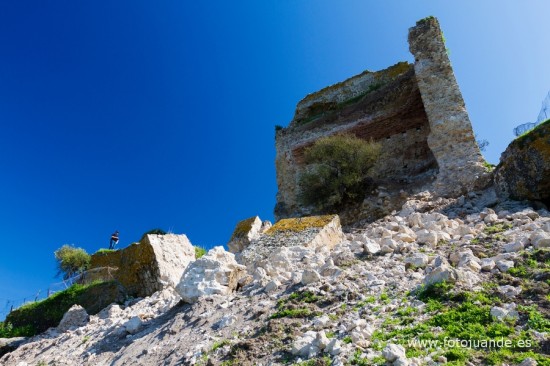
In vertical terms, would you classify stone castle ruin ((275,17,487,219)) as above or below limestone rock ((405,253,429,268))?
above

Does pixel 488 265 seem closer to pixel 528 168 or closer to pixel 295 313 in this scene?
pixel 295 313

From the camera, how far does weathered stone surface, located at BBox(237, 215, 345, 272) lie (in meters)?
7.42

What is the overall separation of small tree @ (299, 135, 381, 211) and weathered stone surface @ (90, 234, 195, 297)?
16.4 feet

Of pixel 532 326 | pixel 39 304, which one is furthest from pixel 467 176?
pixel 39 304

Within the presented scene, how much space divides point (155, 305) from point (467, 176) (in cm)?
846

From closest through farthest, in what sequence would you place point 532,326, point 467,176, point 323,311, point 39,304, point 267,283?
point 532,326
point 323,311
point 267,283
point 39,304
point 467,176

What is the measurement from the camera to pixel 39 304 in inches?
365

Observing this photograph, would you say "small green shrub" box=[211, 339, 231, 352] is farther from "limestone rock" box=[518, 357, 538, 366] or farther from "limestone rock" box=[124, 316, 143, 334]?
"limestone rock" box=[518, 357, 538, 366]

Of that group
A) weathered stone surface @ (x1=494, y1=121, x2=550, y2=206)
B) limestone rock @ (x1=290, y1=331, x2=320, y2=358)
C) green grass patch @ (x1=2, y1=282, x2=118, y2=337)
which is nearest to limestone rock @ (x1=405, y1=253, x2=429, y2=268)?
limestone rock @ (x1=290, y1=331, x2=320, y2=358)

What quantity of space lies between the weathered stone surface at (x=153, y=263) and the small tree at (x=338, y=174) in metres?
4.99

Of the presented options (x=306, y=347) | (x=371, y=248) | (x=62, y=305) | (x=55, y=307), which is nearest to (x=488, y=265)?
(x=371, y=248)

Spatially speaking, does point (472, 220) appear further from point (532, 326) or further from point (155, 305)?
point (155, 305)

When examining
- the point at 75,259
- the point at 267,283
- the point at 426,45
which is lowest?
the point at 267,283

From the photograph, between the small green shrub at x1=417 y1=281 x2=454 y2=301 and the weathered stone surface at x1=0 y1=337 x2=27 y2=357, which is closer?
the small green shrub at x1=417 y1=281 x2=454 y2=301
